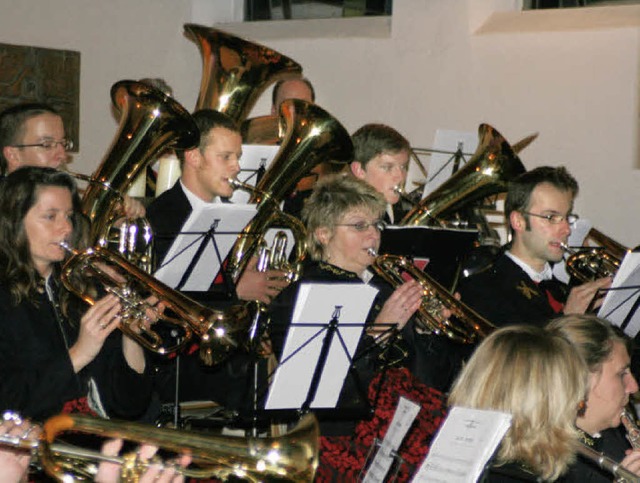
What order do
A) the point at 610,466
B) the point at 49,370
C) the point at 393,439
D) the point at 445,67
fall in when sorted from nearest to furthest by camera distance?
the point at 610,466 → the point at 393,439 → the point at 49,370 → the point at 445,67

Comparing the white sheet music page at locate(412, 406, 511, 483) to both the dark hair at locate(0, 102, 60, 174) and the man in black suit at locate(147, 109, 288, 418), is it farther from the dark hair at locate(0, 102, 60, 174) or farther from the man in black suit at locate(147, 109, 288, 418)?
the dark hair at locate(0, 102, 60, 174)

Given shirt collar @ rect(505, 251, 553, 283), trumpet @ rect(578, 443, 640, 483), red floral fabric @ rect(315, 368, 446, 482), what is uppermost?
shirt collar @ rect(505, 251, 553, 283)

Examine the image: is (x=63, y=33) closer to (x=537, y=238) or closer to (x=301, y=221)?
(x=301, y=221)

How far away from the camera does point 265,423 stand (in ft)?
12.8

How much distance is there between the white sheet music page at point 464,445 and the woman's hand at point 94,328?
4.31ft

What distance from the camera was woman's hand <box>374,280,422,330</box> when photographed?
4141 mm

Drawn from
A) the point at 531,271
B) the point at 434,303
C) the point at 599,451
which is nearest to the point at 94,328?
the point at 434,303

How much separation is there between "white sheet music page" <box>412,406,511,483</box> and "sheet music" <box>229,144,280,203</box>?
273 cm

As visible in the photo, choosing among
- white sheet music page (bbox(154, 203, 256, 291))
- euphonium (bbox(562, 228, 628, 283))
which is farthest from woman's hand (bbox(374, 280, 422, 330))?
euphonium (bbox(562, 228, 628, 283))

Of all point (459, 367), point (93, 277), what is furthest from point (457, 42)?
point (93, 277)

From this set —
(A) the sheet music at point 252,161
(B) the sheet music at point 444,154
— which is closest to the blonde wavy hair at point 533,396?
(A) the sheet music at point 252,161

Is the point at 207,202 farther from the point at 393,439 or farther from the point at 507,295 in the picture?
the point at 393,439

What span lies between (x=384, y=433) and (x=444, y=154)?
7.53 feet

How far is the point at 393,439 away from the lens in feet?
11.0
